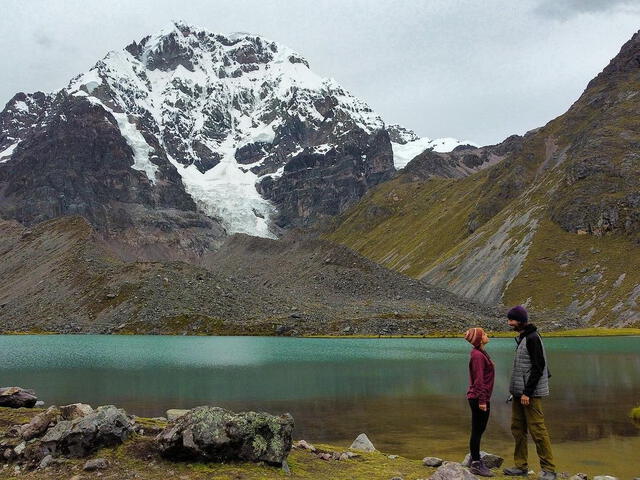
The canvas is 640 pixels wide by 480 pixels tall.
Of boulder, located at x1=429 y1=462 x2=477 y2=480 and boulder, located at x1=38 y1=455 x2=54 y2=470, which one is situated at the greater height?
boulder, located at x1=38 y1=455 x2=54 y2=470

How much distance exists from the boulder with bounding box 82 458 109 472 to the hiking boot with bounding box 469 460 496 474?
30.8ft

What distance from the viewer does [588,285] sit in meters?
159

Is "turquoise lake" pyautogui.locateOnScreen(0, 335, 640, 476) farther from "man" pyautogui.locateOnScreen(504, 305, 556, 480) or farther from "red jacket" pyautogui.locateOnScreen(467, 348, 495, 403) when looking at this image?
"red jacket" pyautogui.locateOnScreen(467, 348, 495, 403)

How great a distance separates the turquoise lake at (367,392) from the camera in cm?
2439

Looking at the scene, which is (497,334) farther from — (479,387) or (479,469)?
(479,469)

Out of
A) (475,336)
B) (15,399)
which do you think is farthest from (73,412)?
(475,336)

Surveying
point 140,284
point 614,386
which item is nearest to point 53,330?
point 140,284

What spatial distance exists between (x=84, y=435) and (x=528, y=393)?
458 inches

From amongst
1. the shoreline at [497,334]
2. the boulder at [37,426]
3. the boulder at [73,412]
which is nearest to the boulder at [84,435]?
the boulder at [37,426]

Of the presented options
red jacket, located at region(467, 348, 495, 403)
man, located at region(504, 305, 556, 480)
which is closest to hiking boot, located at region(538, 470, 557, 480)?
man, located at region(504, 305, 556, 480)

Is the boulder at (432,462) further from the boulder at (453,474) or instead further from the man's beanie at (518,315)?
the man's beanie at (518,315)

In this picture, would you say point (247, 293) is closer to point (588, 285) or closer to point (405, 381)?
point (588, 285)

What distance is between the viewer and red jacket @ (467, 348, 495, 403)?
55.9 ft

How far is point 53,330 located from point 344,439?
403 ft
